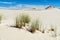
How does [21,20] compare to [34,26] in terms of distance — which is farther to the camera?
[21,20]

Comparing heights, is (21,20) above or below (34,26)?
above

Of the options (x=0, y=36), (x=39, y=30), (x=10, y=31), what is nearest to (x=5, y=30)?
(x=10, y=31)

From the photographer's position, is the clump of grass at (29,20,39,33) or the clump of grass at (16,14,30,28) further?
the clump of grass at (16,14,30,28)

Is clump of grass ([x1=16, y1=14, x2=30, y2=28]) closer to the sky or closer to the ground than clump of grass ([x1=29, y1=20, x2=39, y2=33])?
closer to the sky

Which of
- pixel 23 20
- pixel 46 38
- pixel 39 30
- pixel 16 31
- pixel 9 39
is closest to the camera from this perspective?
pixel 9 39

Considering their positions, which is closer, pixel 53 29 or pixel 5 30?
pixel 5 30

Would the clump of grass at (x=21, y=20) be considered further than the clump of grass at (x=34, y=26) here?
Yes

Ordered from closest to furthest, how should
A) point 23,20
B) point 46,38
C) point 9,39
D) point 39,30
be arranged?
point 9,39 < point 46,38 < point 39,30 < point 23,20

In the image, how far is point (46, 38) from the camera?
9961 mm

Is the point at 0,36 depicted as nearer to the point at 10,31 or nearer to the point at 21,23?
the point at 10,31

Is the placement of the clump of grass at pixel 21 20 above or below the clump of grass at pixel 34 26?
above

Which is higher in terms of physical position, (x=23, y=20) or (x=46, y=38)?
(x=23, y=20)

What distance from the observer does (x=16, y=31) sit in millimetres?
10648

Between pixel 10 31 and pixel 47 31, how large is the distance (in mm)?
2431
